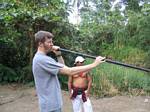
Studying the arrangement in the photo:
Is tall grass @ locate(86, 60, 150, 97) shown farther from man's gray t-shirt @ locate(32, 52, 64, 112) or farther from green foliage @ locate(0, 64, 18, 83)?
man's gray t-shirt @ locate(32, 52, 64, 112)

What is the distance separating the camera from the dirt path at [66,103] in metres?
8.88

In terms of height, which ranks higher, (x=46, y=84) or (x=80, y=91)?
(x=46, y=84)

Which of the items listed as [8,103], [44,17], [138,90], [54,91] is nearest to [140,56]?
[138,90]

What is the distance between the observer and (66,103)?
9.35 meters

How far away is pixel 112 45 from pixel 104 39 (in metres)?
0.71

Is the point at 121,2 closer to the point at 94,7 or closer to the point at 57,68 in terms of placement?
the point at 94,7

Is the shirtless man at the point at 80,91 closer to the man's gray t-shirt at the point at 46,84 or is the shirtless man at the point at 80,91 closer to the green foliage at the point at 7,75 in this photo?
the man's gray t-shirt at the point at 46,84

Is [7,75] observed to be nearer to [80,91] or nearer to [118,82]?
[118,82]

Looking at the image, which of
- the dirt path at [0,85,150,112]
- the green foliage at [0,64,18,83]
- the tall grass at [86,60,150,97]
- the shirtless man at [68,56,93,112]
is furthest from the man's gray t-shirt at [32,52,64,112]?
the green foliage at [0,64,18,83]

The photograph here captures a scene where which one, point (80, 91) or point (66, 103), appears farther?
point (66, 103)

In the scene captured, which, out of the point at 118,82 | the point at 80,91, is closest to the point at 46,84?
the point at 80,91

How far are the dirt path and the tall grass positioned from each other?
1.32 ft

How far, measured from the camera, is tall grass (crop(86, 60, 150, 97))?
10289 mm

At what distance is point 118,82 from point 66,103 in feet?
6.01
